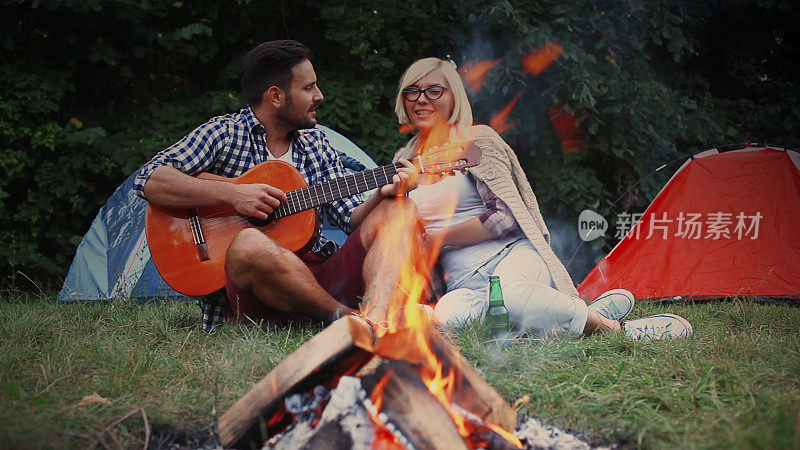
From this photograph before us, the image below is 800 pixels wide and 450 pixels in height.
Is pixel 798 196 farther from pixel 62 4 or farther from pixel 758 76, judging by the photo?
pixel 62 4

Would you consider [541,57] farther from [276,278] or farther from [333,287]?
[276,278]

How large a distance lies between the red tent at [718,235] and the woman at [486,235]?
1.08m

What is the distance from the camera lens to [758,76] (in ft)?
19.5

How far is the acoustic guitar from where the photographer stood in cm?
254

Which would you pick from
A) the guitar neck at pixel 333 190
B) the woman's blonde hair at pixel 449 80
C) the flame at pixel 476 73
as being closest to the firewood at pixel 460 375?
the guitar neck at pixel 333 190

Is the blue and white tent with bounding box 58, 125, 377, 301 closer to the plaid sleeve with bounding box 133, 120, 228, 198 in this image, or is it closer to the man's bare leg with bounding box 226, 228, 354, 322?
the plaid sleeve with bounding box 133, 120, 228, 198

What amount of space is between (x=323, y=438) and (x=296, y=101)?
67.4 inches

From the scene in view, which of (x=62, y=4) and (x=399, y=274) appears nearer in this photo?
(x=399, y=274)

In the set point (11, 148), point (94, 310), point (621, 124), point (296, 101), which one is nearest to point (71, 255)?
point (11, 148)

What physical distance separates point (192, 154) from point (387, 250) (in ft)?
3.18

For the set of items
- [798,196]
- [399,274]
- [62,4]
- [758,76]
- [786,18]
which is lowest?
[798,196]

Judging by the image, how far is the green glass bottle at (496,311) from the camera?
8.25 feet

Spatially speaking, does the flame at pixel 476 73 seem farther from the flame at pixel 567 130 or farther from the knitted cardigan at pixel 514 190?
the knitted cardigan at pixel 514 190

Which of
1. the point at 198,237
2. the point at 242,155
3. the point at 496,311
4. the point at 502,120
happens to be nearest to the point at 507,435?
the point at 496,311
